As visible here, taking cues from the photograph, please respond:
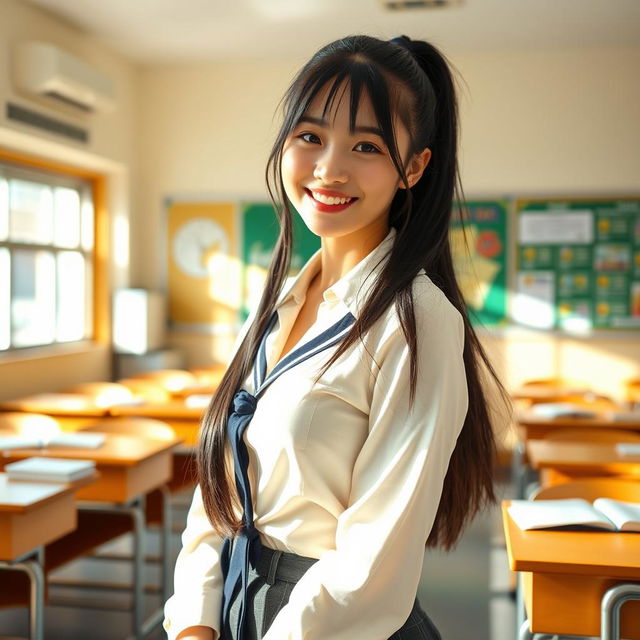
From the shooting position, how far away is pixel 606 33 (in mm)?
5957

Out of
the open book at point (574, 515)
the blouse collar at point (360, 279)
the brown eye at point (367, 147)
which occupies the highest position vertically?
the brown eye at point (367, 147)

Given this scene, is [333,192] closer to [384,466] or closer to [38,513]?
[384,466]

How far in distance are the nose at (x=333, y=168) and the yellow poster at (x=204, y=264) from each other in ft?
19.0

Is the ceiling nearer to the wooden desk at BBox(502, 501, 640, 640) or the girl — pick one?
the wooden desk at BBox(502, 501, 640, 640)

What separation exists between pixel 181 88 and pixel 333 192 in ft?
20.0

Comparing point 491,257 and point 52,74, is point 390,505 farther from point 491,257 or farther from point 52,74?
point 491,257

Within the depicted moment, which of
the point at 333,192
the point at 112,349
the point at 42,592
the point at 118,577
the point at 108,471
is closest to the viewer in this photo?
the point at 333,192

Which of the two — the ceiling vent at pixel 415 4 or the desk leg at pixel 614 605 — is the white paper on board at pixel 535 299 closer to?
the ceiling vent at pixel 415 4

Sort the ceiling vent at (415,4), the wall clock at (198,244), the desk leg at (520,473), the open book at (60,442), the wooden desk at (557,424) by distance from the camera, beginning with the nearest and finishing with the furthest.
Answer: the open book at (60,442), the desk leg at (520,473), the wooden desk at (557,424), the ceiling vent at (415,4), the wall clock at (198,244)

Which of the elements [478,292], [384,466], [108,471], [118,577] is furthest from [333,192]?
[478,292]

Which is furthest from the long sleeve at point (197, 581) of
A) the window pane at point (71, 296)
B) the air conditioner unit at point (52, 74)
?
the window pane at point (71, 296)

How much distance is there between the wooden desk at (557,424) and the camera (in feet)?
13.8

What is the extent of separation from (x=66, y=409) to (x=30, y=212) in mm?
1775

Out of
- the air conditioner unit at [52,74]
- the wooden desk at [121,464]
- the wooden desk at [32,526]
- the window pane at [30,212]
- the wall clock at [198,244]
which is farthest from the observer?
the wall clock at [198,244]
